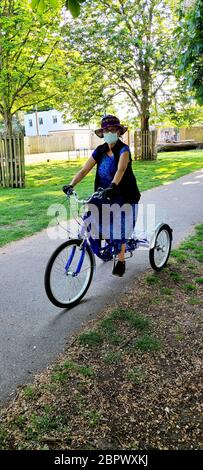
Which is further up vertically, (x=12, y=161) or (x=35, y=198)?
(x=12, y=161)

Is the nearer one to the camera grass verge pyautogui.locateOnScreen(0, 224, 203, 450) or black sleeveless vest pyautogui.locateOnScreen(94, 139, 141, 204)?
grass verge pyautogui.locateOnScreen(0, 224, 203, 450)

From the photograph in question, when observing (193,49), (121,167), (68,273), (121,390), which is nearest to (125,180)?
(121,167)

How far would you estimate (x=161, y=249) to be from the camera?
15.6 ft

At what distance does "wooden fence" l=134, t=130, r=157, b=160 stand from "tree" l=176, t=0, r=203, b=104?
1463 cm

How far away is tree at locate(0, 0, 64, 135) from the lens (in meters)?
10.8

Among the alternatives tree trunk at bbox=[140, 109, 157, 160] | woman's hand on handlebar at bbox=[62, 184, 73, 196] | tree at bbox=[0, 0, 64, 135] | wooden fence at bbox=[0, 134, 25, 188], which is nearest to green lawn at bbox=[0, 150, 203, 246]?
wooden fence at bbox=[0, 134, 25, 188]

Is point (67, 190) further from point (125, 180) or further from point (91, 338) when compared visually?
point (91, 338)

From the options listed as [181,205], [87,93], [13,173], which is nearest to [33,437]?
[181,205]

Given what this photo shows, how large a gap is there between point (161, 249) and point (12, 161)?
8.25m

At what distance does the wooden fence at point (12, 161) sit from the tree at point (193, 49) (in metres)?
7.60

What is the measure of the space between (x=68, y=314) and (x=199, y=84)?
317cm

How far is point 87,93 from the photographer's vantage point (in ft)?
58.6

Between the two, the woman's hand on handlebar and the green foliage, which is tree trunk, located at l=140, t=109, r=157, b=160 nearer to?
the woman's hand on handlebar

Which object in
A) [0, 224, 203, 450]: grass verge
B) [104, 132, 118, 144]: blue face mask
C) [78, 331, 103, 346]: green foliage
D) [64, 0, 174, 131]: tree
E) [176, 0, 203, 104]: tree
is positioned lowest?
[0, 224, 203, 450]: grass verge
